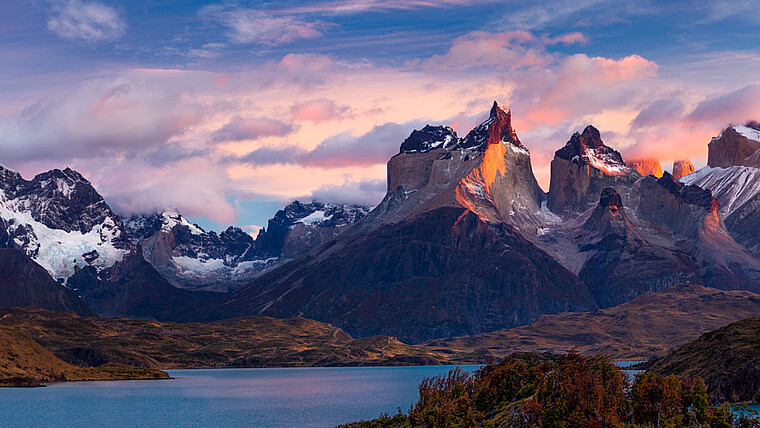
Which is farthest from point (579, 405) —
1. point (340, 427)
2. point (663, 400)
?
point (340, 427)

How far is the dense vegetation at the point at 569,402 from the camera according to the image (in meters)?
141

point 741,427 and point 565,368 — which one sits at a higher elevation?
point 565,368

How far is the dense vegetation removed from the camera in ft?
462

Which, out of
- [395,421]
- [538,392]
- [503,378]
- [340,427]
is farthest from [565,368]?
[340,427]

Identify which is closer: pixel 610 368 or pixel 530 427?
pixel 530 427

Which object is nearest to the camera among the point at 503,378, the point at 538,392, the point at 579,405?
the point at 579,405

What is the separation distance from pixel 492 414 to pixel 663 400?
30123mm

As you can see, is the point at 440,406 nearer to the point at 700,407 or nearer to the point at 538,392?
the point at 538,392

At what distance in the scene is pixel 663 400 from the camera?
14825 cm

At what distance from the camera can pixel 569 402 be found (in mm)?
141125

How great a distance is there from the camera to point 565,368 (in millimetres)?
155750

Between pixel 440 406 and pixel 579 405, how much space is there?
2721 cm

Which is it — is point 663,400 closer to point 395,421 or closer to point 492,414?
point 492,414

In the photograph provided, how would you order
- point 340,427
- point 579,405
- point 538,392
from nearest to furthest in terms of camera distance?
point 579,405
point 538,392
point 340,427
